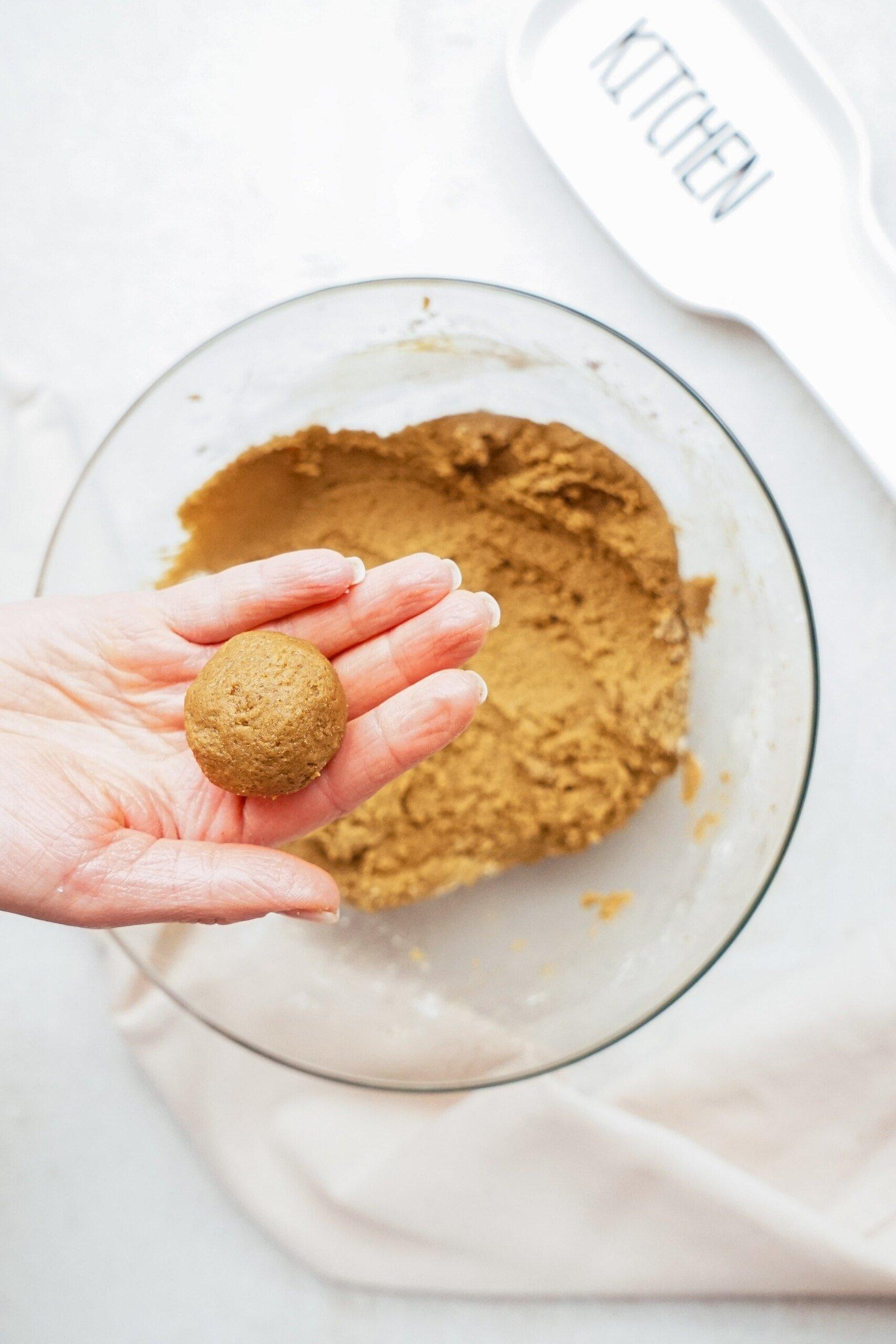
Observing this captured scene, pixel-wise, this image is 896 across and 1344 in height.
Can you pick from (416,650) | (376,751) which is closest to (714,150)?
(416,650)

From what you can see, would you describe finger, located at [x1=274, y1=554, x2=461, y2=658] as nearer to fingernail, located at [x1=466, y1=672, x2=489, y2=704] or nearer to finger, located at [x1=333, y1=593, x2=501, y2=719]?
finger, located at [x1=333, y1=593, x2=501, y2=719]

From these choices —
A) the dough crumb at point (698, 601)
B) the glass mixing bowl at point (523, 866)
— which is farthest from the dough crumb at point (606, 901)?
the dough crumb at point (698, 601)

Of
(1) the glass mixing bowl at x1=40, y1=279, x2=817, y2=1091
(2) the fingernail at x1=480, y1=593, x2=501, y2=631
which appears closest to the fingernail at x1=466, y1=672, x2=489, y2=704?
(2) the fingernail at x1=480, y1=593, x2=501, y2=631

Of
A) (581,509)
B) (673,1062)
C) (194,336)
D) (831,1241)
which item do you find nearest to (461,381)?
(581,509)

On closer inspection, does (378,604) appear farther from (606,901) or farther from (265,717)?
(606,901)

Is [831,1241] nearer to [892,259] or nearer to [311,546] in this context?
[311,546]
